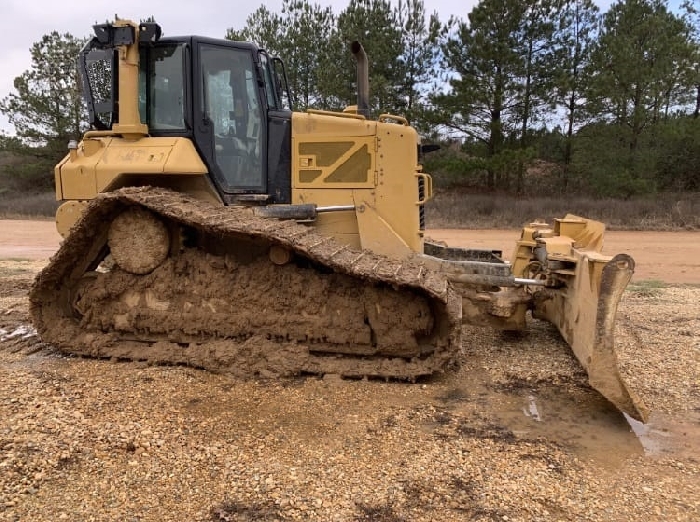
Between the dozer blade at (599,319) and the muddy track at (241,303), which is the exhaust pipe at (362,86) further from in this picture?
the dozer blade at (599,319)

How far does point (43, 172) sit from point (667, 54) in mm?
24942

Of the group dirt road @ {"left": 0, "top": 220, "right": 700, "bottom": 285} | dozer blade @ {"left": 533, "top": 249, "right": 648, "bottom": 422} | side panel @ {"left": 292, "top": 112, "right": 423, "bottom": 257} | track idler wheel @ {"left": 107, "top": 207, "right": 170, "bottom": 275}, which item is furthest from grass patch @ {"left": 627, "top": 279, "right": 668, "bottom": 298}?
track idler wheel @ {"left": 107, "top": 207, "right": 170, "bottom": 275}

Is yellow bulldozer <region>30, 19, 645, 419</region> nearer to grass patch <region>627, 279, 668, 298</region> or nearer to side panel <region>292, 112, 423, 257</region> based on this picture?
side panel <region>292, 112, 423, 257</region>

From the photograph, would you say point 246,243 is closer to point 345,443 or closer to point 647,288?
point 345,443

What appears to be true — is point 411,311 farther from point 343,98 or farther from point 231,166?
point 343,98

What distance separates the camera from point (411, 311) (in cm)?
463

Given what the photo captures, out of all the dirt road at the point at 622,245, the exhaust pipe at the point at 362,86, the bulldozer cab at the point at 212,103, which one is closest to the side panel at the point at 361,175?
the bulldozer cab at the point at 212,103

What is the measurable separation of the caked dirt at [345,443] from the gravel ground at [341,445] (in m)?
0.01

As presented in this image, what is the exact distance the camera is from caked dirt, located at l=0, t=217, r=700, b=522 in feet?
9.50

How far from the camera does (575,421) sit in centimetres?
398

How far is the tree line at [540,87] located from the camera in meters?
18.8

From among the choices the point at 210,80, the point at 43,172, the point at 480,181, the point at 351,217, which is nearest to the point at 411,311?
the point at 351,217

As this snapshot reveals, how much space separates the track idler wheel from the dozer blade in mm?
3392

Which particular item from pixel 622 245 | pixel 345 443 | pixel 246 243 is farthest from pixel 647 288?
pixel 345 443
